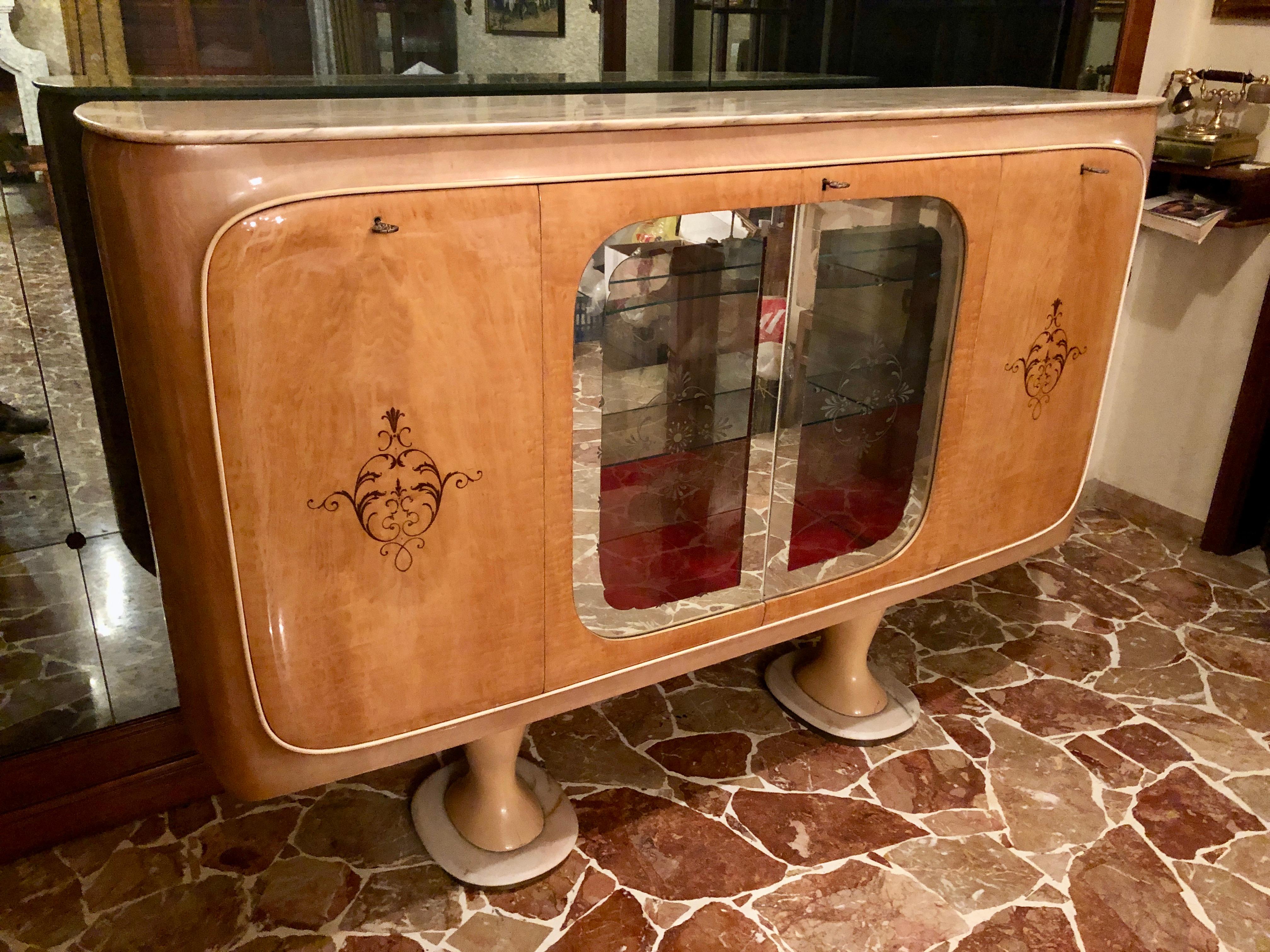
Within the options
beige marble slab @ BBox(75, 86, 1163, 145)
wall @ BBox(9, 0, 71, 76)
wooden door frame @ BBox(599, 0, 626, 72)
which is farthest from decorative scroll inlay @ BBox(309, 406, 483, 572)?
wooden door frame @ BBox(599, 0, 626, 72)

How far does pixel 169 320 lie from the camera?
36.8 inches

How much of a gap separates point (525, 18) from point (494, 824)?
1.28 metres

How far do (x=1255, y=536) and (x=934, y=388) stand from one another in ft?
5.40

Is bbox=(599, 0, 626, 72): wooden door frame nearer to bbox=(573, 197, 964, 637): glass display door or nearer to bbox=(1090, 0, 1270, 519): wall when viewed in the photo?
bbox=(573, 197, 964, 637): glass display door

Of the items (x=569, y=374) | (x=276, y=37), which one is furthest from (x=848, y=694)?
(x=276, y=37)

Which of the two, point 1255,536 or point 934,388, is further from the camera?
point 1255,536

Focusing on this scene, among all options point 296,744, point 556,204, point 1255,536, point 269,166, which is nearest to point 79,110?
point 269,166

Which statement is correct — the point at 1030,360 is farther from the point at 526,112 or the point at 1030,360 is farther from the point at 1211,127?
the point at 1211,127

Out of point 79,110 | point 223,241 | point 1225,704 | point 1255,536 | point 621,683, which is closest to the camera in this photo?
point 223,241

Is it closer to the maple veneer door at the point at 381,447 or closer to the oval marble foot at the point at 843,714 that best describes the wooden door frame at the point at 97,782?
the maple veneer door at the point at 381,447

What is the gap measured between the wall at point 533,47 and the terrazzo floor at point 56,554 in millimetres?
632

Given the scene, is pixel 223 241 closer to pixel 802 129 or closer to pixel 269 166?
pixel 269 166

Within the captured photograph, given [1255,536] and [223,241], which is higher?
[223,241]

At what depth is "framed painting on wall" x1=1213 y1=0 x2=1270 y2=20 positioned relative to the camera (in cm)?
216
